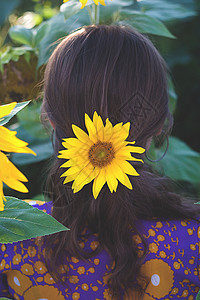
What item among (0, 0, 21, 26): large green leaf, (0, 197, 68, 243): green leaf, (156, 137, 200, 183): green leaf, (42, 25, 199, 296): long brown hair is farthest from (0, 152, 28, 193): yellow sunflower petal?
(156, 137, 200, 183): green leaf

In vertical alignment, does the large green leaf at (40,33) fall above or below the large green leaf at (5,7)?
below

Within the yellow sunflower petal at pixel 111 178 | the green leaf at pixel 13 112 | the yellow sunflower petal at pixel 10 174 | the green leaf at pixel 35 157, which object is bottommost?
the green leaf at pixel 35 157

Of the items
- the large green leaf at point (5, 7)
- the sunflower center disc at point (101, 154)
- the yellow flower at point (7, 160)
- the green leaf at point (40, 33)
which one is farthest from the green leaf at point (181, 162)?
the yellow flower at point (7, 160)

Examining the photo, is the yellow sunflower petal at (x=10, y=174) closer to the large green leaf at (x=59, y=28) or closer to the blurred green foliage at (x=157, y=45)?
the blurred green foliage at (x=157, y=45)

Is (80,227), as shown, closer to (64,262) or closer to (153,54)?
(64,262)

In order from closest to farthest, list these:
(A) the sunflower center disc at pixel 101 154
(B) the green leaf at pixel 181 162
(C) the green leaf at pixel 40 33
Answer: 1. (A) the sunflower center disc at pixel 101 154
2. (C) the green leaf at pixel 40 33
3. (B) the green leaf at pixel 181 162

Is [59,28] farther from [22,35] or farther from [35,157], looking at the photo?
[35,157]

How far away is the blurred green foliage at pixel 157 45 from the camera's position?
104 cm

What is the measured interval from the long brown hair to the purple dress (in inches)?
0.8

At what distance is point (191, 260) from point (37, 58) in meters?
0.63

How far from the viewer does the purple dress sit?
2.31ft

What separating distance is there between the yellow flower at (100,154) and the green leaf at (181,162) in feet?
2.36

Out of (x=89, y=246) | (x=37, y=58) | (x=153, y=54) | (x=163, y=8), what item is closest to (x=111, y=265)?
(x=89, y=246)

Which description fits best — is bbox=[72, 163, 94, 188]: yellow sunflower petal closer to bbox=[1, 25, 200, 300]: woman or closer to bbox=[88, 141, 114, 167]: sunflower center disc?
bbox=[88, 141, 114, 167]: sunflower center disc
